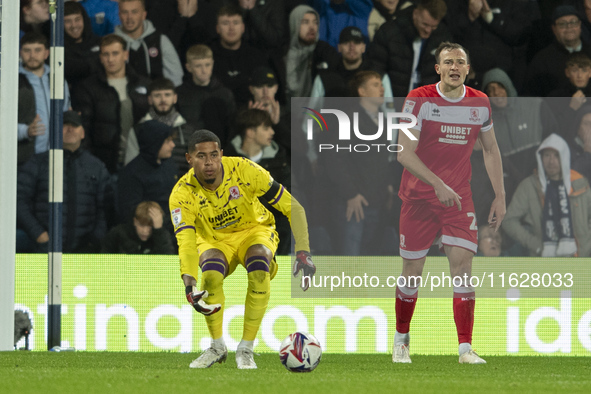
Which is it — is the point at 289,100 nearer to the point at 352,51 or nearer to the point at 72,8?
the point at 352,51

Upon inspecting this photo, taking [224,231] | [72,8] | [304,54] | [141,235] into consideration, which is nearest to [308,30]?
[304,54]

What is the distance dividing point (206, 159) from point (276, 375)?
1.58 meters

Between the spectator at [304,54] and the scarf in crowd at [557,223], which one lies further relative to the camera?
the spectator at [304,54]

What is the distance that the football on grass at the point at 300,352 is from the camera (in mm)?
5473

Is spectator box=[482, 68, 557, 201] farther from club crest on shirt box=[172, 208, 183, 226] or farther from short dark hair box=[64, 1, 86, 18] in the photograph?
short dark hair box=[64, 1, 86, 18]

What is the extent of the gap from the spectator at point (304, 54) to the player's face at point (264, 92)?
144 mm

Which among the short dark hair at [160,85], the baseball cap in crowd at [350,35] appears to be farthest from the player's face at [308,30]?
the short dark hair at [160,85]

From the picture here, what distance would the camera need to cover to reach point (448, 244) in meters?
7.29

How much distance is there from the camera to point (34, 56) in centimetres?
873

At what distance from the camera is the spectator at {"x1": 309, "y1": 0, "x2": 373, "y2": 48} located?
344 inches

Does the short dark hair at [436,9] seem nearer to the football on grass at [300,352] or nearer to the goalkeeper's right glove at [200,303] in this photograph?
the goalkeeper's right glove at [200,303]

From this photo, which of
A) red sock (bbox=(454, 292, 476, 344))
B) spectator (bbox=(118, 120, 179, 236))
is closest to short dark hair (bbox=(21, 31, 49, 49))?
spectator (bbox=(118, 120, 179, 236))

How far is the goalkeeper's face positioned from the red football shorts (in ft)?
6.49

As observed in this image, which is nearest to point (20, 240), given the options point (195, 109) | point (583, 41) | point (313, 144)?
point (195, 109)
